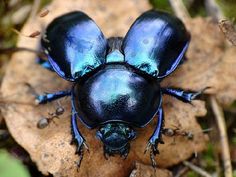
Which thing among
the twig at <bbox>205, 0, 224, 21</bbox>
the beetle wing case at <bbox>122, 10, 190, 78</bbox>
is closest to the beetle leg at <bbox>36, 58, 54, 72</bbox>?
the beetle wing case at <bbox>122, 10, 190, 78</bbox>

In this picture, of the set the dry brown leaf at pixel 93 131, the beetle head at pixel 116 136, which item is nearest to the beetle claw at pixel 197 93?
the dry brown leaf at pixel 93 131

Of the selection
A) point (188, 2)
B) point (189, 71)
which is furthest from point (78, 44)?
point (188, 2)

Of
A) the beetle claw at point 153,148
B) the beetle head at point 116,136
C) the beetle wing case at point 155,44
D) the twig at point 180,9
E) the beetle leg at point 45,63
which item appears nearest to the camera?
the beetle head at point 116,136

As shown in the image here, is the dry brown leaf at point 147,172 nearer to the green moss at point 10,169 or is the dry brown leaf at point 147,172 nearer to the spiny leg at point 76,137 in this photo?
the spiny leg at point 76,137

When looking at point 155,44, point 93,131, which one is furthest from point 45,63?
point 155,44

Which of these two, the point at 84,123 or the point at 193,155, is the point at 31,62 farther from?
the point at 193,155

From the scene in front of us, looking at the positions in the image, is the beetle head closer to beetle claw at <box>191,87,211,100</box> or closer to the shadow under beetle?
the shadow under beetle
